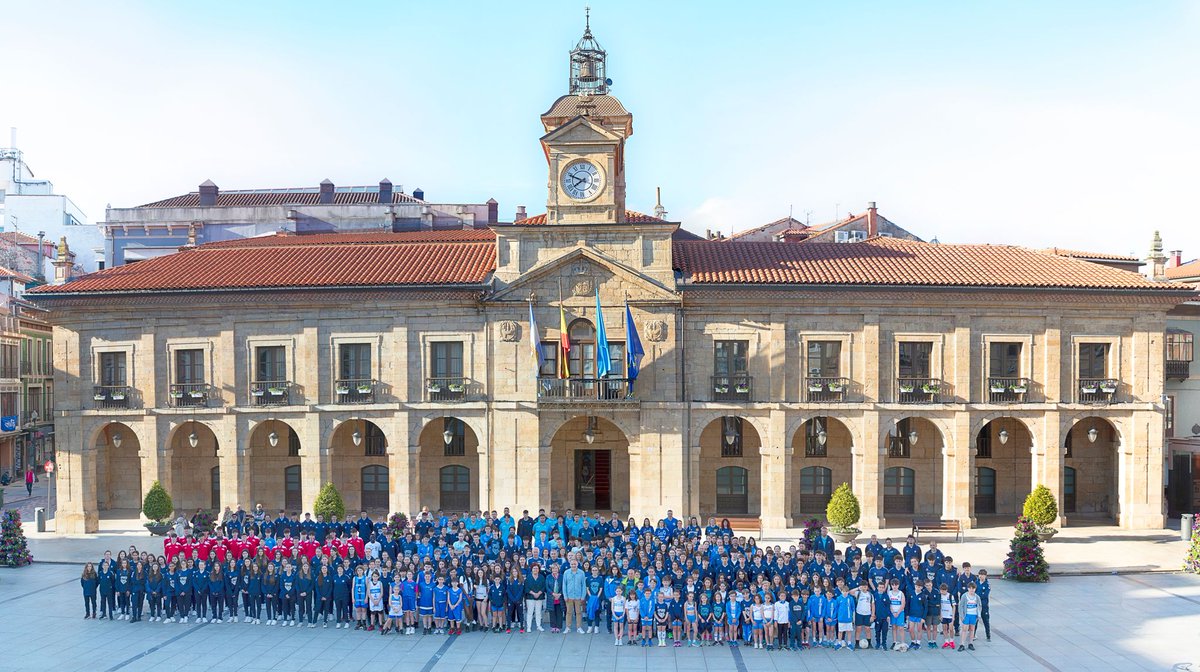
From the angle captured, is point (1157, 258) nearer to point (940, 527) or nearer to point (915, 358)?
point (915, 358)

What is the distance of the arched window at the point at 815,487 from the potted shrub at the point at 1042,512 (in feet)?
25.4

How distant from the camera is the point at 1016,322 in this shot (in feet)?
108

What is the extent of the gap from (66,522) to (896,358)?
3204 centimetres

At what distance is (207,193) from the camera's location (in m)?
58.3

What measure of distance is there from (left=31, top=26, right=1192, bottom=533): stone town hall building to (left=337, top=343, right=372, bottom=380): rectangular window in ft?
0.36

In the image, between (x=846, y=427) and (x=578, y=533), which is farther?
(x=846, y=427)

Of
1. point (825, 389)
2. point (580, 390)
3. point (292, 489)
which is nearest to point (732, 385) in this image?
point (825, 389)

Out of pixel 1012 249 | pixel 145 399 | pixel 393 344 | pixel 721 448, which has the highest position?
pixel 1012 249

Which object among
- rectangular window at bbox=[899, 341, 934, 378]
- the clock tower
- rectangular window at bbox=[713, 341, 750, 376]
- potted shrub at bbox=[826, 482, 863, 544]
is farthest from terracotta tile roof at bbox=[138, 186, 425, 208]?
potted shrub at bbox=[826, 482, 863, 544]

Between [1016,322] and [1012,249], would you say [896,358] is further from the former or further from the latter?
[1012,249]

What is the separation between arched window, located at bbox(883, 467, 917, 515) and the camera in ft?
116

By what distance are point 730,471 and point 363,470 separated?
15.1m

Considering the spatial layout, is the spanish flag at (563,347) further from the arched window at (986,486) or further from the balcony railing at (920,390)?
the arched window at (986,486)

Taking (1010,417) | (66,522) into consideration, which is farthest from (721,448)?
(66,522)
